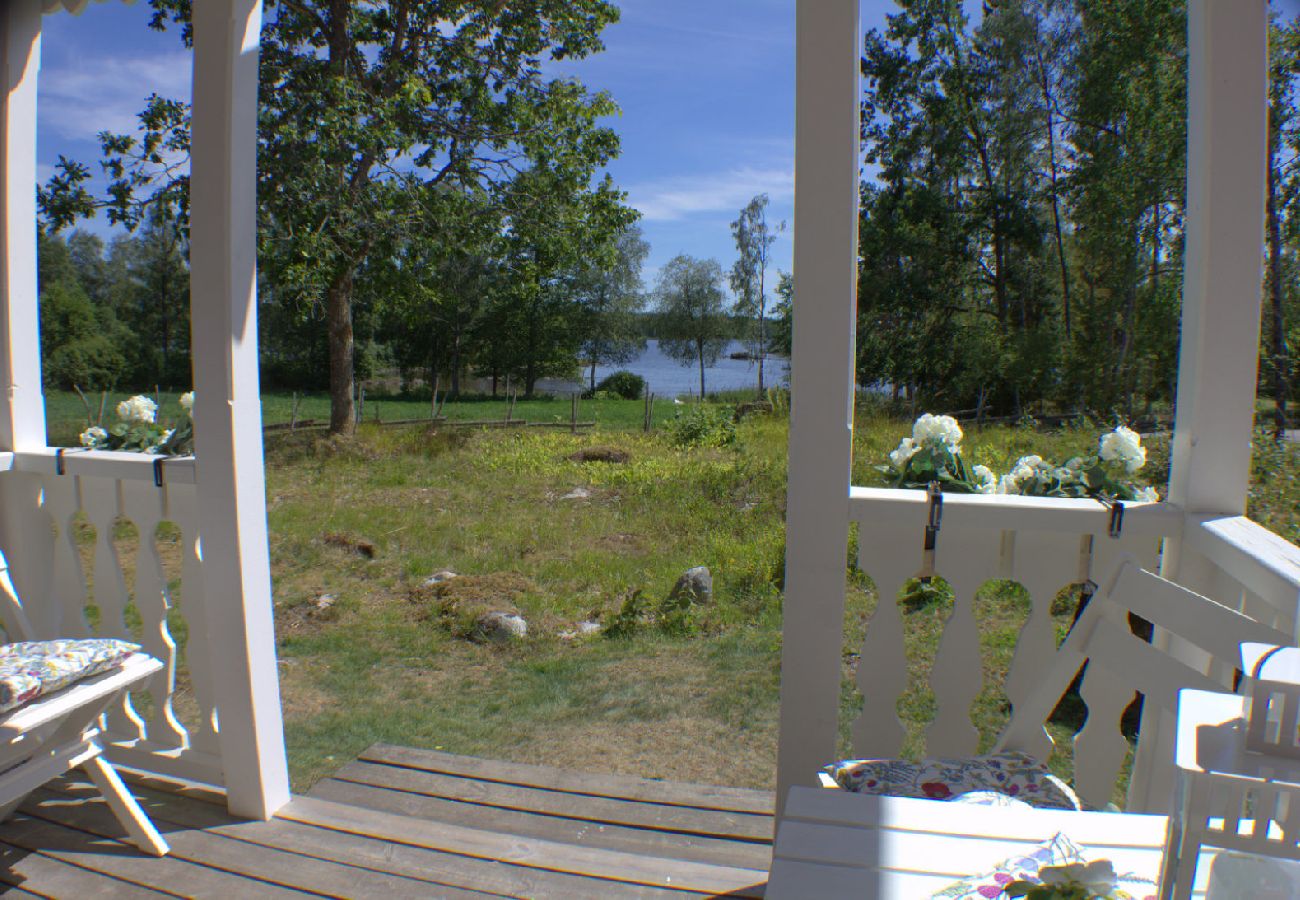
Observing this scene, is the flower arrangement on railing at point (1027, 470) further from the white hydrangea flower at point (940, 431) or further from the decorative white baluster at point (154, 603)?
the decorative white baluster at point (154, 603)

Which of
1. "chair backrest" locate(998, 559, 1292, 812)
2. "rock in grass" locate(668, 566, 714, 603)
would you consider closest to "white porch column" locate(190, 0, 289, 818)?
"chair backrest" locate(998, 559, 1292, 812)

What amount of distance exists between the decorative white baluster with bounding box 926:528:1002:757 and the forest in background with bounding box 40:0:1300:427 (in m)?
7.88

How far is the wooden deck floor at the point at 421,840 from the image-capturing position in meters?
1.72

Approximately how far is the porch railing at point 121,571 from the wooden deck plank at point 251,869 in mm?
195

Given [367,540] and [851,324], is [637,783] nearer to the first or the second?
[851,324]

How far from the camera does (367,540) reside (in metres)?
6.24

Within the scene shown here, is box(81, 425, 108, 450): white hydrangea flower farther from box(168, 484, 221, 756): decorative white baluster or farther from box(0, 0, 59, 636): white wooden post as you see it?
box(168, 484, 221, 756): decorative white baluster

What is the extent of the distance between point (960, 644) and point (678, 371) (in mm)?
23528

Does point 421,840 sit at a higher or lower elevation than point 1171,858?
lower

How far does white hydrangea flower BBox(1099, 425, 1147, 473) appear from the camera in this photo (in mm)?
1617

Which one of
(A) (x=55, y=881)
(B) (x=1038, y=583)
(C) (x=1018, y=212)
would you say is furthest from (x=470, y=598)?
(C) (x=1018, y=212)

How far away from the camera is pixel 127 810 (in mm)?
1825

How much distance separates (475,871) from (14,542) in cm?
163

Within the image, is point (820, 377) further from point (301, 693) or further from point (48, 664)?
point (301, 693)
